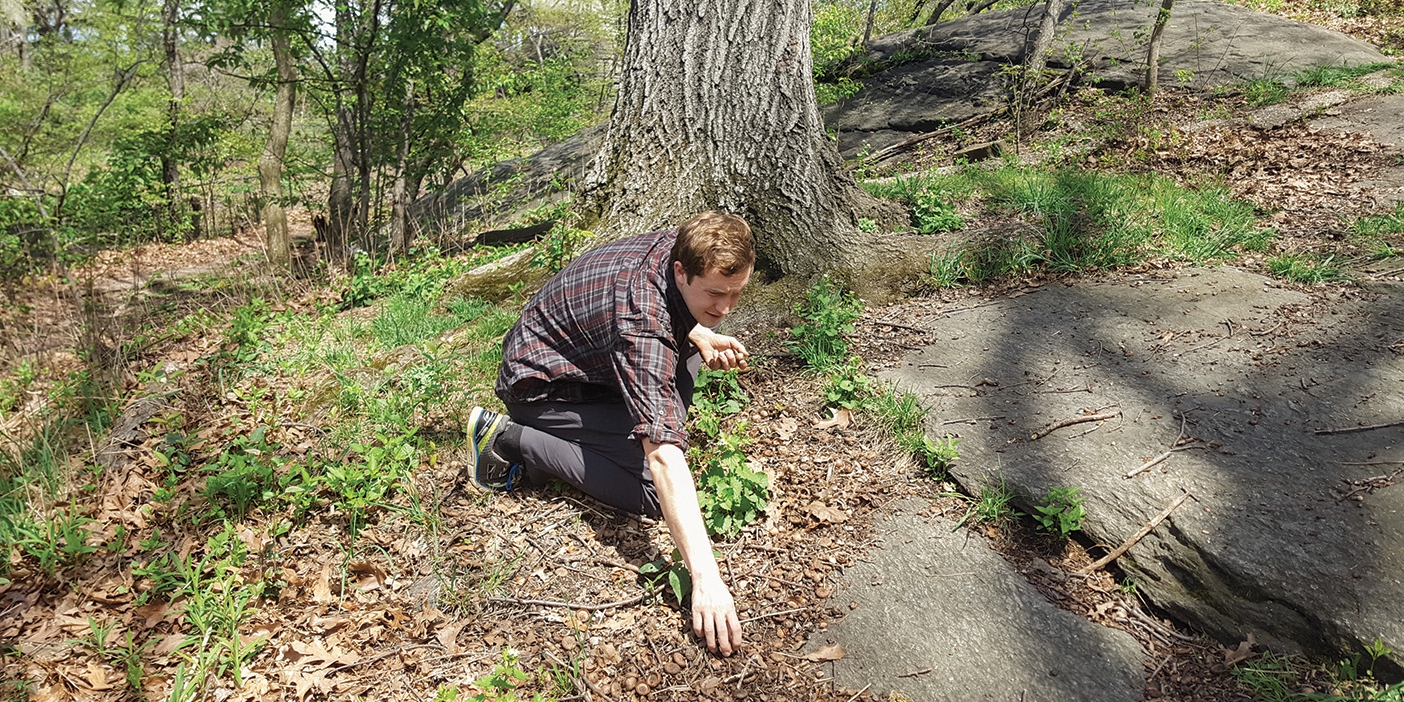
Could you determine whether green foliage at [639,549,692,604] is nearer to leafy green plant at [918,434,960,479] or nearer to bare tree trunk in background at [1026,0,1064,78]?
leafy green plant at [918,434,960,479]

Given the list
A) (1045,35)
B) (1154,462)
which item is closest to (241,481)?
(1154,462)

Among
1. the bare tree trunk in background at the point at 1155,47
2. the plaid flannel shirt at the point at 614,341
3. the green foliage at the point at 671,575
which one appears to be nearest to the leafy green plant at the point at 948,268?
the plaid flannel shirt at the point at 614,341

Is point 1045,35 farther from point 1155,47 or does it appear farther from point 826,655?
point 826,655

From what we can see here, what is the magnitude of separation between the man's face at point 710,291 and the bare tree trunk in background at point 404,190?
5657mm

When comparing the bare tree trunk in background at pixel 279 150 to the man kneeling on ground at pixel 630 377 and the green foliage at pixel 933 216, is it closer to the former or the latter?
the man kneeling on ground at pixel 630 377

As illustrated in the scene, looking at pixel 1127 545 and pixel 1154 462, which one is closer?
pixel 1127 545

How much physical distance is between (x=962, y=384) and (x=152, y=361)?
5.04 m

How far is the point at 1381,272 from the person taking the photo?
13.0 feet

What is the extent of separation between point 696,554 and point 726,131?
2.66m

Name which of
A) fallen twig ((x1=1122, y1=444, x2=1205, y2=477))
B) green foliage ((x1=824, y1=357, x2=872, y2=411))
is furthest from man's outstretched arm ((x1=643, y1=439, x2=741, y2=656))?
fallen twig ((x1=1122, y1=444, x2=1205, y2=477))

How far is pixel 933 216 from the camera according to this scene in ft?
15.2

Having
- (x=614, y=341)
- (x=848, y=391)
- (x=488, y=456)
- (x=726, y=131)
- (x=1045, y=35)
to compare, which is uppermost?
(x=1045, y=35)

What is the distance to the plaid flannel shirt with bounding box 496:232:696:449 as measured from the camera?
7.61 ft

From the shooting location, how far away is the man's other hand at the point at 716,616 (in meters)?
2.22
